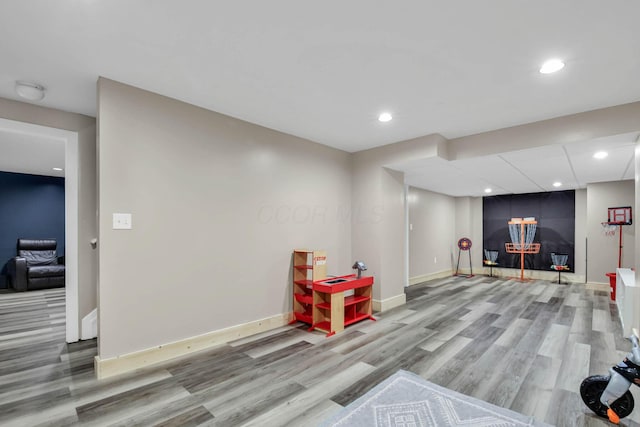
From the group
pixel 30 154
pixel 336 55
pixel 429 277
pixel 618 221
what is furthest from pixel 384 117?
pixel 30 154

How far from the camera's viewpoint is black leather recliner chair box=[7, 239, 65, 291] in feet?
19.4

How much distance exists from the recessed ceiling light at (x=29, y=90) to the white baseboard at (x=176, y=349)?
240 centimetres

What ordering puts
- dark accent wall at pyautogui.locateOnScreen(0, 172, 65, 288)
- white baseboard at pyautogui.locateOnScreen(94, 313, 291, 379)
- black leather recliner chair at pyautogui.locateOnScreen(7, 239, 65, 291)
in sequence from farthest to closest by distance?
dark accent wall at pyautogui.locateOnScreen(0, 172, 65, 288)
black leather recliner chair at pyautogui.locateOnScreen(7, 239, 65, 291)
white baseboard at pyautogui.locateOnScreen(94, 313, 291, 379)

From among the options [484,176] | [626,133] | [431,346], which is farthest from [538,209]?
[431,346]

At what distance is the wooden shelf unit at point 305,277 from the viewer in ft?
12.7

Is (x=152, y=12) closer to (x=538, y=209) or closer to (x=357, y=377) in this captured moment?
(x=357, y=377)

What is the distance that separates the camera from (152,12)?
5.94 ft

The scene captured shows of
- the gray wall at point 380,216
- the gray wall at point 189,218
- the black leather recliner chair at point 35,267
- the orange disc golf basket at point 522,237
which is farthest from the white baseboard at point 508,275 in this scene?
the black leather recliner chair at point 35,267

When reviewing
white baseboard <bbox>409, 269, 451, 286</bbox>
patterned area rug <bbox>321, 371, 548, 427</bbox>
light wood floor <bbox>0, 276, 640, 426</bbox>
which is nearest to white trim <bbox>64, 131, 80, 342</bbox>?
light wood floor <bbox>0, 276, 640, 426</bbox>

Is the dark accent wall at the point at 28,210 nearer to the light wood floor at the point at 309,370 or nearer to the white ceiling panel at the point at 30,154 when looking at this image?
the white ceiling panel at the point at 30,154

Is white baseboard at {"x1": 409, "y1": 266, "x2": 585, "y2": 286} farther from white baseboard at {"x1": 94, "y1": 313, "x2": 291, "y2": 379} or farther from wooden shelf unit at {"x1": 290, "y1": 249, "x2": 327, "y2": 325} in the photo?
white baseboard at {"x1": 94, "y1": 313, "x2": 291, "y2": 379}

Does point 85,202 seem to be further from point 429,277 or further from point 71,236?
point 429,277

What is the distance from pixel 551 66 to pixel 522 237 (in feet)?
20.6

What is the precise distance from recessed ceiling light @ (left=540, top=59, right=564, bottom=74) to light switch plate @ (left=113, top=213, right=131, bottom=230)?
3.70m
